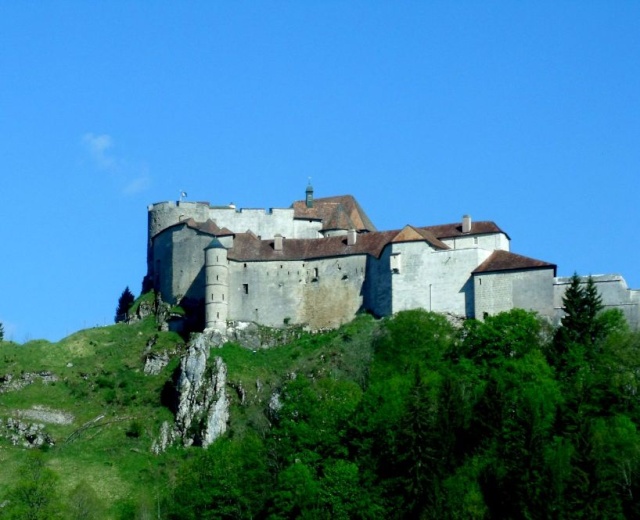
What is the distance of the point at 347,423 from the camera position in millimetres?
89875

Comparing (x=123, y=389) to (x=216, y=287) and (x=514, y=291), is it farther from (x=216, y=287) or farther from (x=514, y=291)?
(x=514, y=291)

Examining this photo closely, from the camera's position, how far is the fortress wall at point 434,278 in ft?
347

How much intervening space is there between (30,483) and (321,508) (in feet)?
Answer: 49.7

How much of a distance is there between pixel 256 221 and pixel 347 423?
30.7 meters

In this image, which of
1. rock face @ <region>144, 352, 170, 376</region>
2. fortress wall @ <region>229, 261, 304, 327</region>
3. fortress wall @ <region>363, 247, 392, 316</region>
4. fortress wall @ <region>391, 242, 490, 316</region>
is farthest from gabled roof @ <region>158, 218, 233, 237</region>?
fortress wall @ <region>391, 242, 490, 316</region>

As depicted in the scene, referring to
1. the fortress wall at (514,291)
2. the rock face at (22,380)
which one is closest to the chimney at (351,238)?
the fortress wall at (514,291)

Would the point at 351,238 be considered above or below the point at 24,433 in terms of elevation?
above

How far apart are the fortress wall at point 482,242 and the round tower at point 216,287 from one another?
606 inches

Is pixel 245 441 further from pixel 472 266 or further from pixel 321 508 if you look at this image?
pixel 472 266

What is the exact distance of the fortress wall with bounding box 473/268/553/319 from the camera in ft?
339

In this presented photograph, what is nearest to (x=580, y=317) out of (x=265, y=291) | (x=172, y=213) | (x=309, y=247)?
(x=309, y=247)

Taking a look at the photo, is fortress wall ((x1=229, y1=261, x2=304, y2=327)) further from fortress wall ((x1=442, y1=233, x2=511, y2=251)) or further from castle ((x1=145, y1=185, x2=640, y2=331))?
fortress wall ((x1=442, y1=233, x2=511, y2=251))

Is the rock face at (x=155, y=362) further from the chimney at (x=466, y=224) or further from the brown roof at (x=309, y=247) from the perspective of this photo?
the chimney at (x=466, y=224)

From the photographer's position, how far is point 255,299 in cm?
11131
